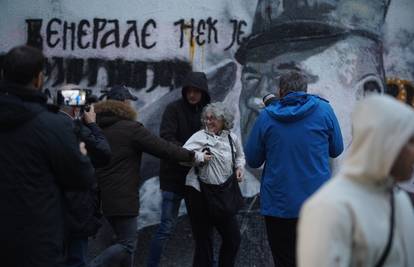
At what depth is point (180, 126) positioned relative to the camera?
6.85 metres

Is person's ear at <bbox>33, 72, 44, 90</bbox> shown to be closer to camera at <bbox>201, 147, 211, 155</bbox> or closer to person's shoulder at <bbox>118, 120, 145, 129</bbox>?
person's shoulder at <bbox>118, 120, 145, 129</bbox>

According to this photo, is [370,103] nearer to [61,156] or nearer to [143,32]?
[61,156]

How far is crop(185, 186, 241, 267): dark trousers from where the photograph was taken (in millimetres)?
6545

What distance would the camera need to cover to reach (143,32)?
7719mm

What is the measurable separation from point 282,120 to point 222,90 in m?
2.26

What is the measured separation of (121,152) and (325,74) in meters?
2.50

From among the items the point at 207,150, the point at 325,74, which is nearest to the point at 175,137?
the point at 207,150

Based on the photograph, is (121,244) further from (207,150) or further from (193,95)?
(193,95)

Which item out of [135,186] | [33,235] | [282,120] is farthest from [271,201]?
[33,235]

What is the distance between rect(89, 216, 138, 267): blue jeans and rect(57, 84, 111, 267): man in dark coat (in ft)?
0.99

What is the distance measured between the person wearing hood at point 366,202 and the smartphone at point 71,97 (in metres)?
2.07

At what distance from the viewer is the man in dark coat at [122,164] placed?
614 cm

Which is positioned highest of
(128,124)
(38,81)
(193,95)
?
(38,81)

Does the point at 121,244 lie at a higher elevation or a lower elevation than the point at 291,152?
lower
